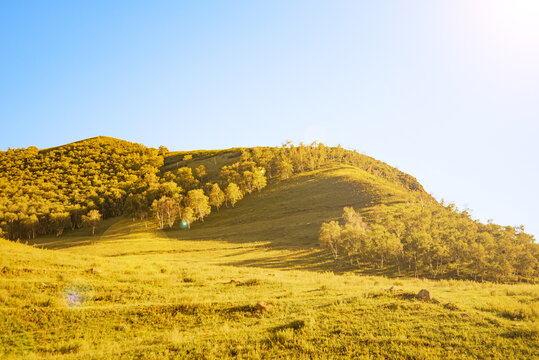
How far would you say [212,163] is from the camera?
177m

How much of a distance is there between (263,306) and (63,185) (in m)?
154

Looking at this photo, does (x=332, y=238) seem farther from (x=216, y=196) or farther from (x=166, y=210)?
(x=166, y=210)

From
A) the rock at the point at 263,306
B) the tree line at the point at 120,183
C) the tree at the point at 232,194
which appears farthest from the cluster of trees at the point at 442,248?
the tree at the point at 232,194

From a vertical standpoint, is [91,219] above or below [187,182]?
below

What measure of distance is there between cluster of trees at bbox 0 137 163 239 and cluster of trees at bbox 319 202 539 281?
8670 cm

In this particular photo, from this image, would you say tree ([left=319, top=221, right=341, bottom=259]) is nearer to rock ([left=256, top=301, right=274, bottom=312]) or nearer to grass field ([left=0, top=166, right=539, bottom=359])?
grass field ([left=0, top=166, right=539, bottom=359])

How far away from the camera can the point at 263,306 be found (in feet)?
48.5

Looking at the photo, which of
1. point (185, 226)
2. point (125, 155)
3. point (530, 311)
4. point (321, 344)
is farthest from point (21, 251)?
point (125, 155)

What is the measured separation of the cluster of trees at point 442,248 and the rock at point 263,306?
3576 centimetres

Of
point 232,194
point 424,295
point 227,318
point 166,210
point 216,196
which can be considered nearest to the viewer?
point 227,318

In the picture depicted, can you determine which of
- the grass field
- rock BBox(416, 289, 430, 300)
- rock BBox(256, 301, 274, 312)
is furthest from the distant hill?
rock BBox(256, 301, 274, 312)

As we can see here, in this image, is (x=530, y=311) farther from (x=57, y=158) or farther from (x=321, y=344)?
(x=57, y=158)

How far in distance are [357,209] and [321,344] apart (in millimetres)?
74368

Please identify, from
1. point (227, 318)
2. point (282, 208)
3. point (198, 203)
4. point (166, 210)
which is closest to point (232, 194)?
point (198, 203)
